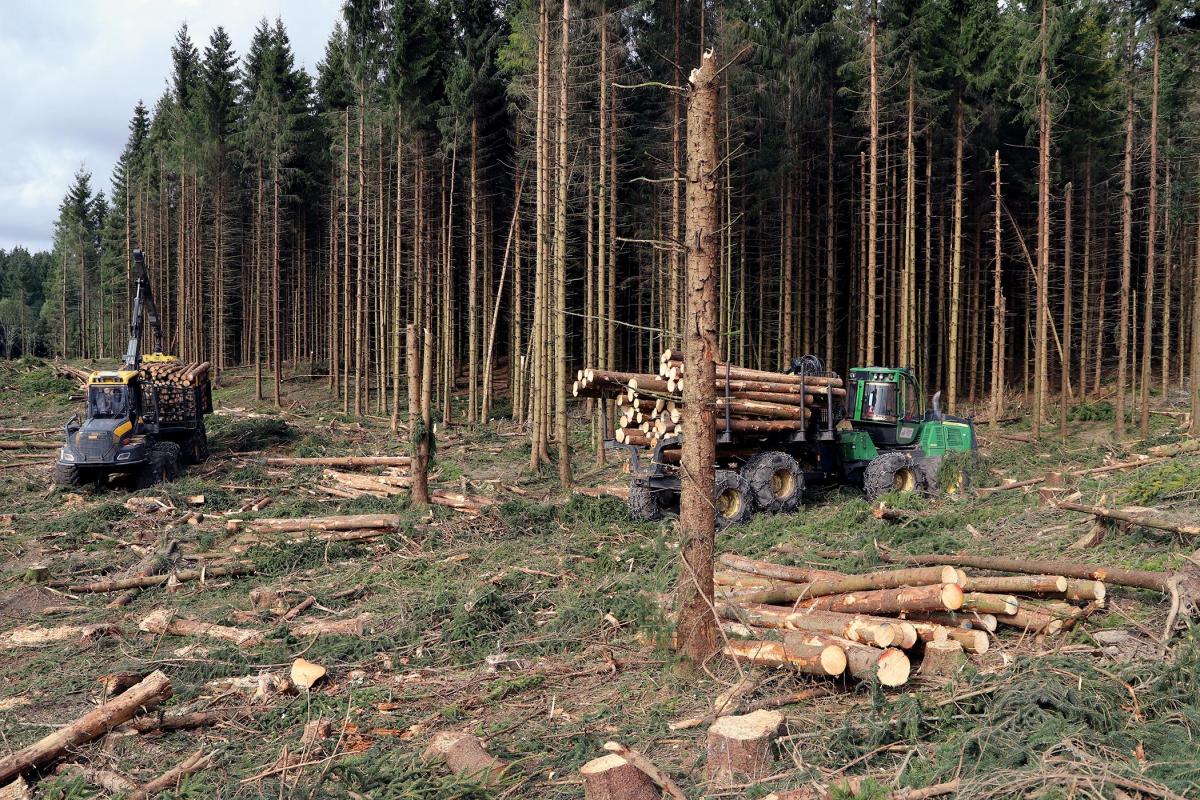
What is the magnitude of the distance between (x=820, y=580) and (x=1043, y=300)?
18.6 meters

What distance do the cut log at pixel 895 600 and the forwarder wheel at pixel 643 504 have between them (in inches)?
261

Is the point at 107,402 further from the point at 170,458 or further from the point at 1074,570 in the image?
the point at 1074,570

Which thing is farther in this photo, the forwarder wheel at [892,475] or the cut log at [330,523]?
the forwarder wheel at [892,475]

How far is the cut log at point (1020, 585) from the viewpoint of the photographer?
22.0ft

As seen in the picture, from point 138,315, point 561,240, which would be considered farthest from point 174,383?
point 561,240

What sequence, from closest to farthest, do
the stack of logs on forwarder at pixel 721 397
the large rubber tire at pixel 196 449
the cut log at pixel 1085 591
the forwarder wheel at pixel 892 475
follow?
the cut log at pixel 1085 591 < the stack of logs on forwarder at pixel 721 397 < the forwarder wheel at pixel 892 475 < the large rubber tire at pixel 196 449

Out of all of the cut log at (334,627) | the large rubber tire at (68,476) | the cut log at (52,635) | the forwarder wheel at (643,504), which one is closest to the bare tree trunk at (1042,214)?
the forwarder wheel at (643,504)

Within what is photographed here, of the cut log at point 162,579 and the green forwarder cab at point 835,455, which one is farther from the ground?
the green forwarder cab at point 835,455

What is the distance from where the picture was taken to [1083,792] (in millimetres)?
4199

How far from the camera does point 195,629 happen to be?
9312mm

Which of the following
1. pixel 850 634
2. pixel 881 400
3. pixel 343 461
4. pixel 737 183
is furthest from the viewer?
pixel 737 183

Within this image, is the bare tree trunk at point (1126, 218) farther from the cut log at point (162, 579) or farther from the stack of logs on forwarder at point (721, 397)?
the cut log at point (162, 579)

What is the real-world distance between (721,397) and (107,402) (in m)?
14.3

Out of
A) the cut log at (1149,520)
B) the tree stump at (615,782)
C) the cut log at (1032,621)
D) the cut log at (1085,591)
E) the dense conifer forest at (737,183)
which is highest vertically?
the dense conifer forest at (737,183)
